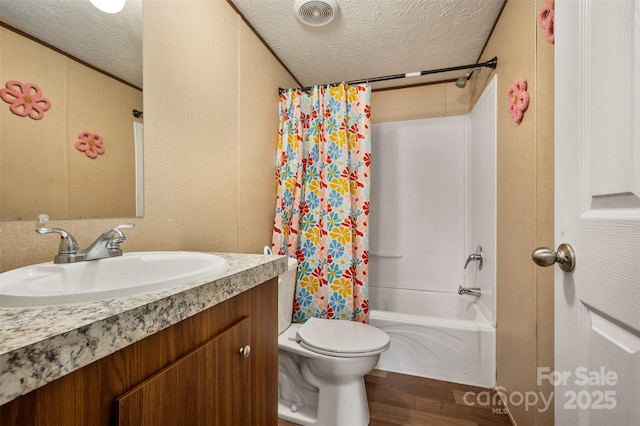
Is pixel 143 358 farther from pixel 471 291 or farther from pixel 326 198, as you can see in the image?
pixel 471 291

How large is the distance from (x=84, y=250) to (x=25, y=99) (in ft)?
1.36

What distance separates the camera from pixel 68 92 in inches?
31.6

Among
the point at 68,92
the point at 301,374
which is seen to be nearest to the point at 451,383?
the point at 301,374

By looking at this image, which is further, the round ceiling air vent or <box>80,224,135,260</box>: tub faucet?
the round ceiling air vent

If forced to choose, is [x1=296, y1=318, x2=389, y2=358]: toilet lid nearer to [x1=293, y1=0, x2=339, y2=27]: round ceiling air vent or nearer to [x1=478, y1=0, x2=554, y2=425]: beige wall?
[x1=478, y1=0, x2=554, y2=425]: beige wall

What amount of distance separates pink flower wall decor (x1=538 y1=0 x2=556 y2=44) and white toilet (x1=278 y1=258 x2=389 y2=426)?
1.43 meters

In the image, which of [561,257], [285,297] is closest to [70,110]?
[285,297]

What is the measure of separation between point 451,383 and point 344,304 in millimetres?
817

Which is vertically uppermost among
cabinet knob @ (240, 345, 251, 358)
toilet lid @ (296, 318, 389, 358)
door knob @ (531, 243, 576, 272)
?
door knob @ (531, 243, 576, 272)

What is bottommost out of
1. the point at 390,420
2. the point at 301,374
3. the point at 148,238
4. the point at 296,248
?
the point at 390,420

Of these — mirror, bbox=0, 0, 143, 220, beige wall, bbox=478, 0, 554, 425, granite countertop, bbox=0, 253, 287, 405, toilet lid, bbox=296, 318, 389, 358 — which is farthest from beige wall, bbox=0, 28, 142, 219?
beige wall, bbox=478, 0, 554, 425

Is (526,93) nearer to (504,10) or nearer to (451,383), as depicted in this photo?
(504,10)

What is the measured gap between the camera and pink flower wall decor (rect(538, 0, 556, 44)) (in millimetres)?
987

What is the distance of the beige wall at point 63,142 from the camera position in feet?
2.27
